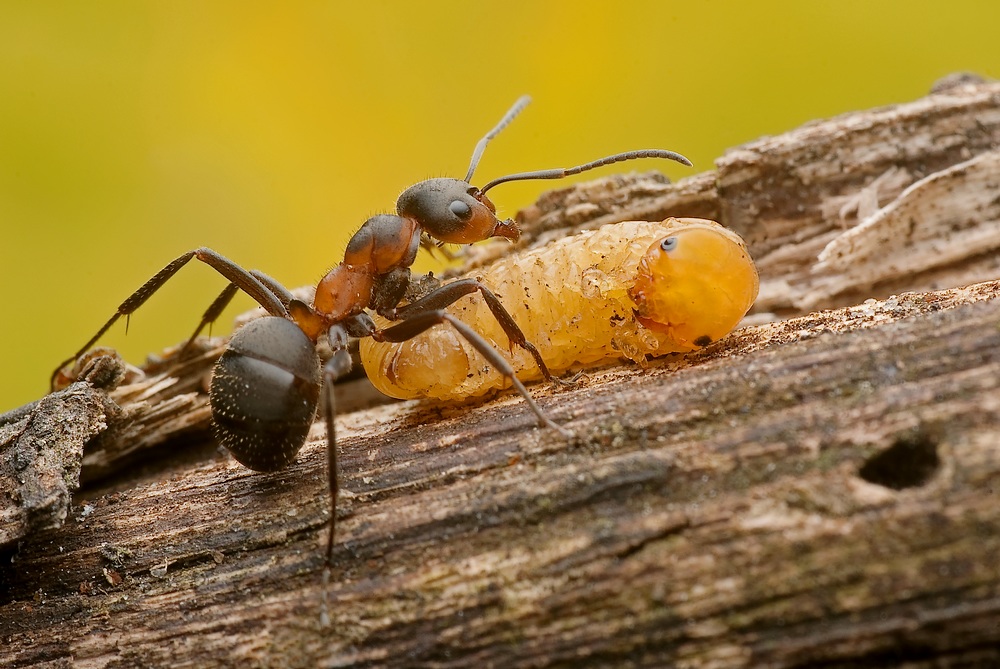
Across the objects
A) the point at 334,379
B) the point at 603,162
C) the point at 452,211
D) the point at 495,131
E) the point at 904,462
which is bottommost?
the point at 904,462

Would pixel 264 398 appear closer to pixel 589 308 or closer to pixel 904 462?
pixel 589 308

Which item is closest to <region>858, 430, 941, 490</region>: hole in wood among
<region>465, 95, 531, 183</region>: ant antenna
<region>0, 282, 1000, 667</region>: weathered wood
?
<region>0, 282, 1000, 667</region>: weathered wood

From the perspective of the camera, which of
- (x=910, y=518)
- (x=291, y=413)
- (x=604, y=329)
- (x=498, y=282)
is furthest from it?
(x=498, y=282)

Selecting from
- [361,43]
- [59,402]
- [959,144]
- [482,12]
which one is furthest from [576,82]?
[59,402]

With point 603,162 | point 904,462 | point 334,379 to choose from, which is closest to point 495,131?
point 603,162

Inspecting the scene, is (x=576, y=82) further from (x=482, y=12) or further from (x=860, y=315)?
(x=860, y=315)

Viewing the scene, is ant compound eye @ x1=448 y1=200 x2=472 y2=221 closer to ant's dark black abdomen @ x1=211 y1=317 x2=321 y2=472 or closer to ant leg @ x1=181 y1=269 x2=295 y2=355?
ant leg @ x1=181 y1=269 x2=295 y2=355
